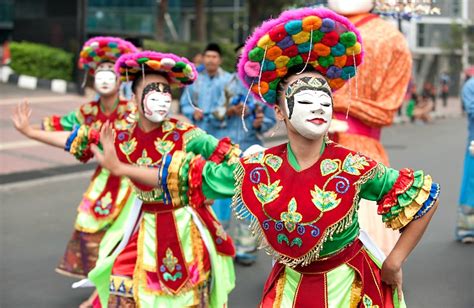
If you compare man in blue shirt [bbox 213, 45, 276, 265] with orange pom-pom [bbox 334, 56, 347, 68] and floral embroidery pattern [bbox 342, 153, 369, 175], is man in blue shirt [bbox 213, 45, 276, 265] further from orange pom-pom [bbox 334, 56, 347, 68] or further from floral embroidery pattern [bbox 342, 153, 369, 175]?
floral embroidery pattern [bbox 342, 153, 369, 175]

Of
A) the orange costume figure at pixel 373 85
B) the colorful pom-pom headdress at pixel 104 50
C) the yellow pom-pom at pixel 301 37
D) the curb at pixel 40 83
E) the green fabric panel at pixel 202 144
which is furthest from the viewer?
the curb at pixel 40 83

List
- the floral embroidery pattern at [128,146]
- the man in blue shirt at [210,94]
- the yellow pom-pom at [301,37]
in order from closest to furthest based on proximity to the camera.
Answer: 1. the yellow pom-pom at [301,37]
2. the floral embroidery pattern at [128,146]
3. the man in blue shirt at [210,94]

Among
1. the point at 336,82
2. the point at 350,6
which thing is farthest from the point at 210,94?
the point at 336,82

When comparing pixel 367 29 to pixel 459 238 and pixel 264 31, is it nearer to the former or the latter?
pixel 264 31

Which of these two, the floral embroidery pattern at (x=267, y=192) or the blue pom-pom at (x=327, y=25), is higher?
the blue pom-pom at (x=327, y=25)

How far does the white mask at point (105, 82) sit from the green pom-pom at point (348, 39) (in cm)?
328

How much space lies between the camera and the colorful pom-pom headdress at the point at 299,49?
374 cm

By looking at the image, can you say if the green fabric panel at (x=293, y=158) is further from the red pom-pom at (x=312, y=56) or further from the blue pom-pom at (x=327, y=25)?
the blue pom-pom at (x=327, y=25)

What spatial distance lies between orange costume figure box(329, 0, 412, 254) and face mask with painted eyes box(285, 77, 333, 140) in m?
2.07

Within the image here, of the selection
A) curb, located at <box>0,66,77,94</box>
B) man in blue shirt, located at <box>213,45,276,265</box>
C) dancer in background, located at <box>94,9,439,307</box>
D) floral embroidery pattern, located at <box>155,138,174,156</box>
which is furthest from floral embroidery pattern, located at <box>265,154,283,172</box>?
curb, located at <box>0,66,77,94</box>

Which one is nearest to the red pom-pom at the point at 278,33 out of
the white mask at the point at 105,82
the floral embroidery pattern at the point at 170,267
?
the floral embroidery pattern at the point at 170,267

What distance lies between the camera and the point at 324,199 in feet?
12.0

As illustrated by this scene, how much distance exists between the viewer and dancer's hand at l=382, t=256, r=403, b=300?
3.74m

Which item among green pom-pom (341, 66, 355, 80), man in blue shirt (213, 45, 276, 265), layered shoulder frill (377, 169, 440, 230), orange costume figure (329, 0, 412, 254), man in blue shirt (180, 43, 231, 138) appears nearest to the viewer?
layered shoulder frill (377, 169, 440, 230)
